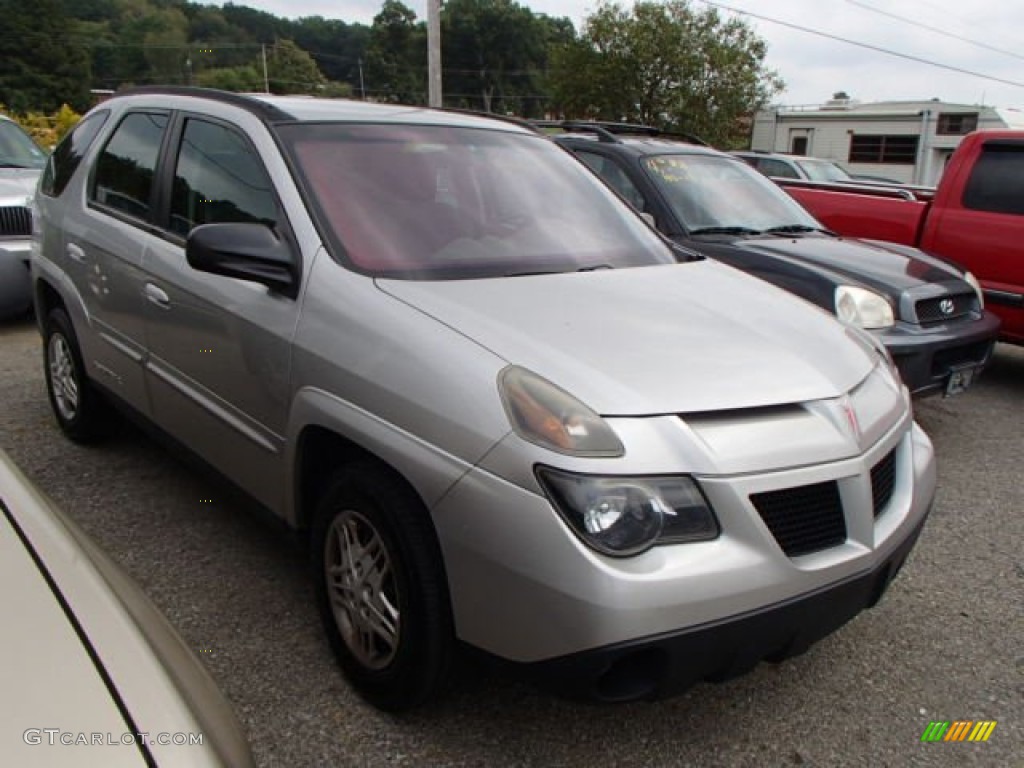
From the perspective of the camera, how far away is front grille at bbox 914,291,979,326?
15.3 ft

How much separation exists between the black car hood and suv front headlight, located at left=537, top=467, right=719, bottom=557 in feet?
10.1

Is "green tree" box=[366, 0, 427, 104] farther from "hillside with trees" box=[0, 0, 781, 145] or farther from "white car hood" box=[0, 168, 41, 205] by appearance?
"white car hood" box=[0, 168, 41, 205]

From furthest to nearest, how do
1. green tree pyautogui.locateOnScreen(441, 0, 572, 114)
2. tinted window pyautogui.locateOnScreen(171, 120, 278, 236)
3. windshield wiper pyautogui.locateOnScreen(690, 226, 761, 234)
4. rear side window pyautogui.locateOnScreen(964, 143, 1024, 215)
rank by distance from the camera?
green tree pyautogui.locateOnScreen(441, 0, 572, 114)
rear side window pyautogui.locateOnScreen(964, 143, 1024, 215)
windshield wiper pyautogui.locateOnScreen(690, 226, 761, 234)
tinted window pyautogui.locateOnScreen(171, 120, 278, 236)

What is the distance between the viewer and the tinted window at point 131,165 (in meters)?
3.45

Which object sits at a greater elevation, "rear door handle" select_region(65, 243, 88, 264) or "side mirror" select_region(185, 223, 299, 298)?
"side mirror" select_region(185, 223, 299, 298)

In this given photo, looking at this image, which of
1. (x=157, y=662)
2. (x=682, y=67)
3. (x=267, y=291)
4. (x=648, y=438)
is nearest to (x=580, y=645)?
(x=648, y=438)

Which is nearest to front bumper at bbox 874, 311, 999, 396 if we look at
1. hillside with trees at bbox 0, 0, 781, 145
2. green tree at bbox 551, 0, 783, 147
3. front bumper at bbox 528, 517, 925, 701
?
front bumper at bbox 528, 517, 925, 701

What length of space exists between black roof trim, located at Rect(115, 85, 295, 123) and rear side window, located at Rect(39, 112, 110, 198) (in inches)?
17.9

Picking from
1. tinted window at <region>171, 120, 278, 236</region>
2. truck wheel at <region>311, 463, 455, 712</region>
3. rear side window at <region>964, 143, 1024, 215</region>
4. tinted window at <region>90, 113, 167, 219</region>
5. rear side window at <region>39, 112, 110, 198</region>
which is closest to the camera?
truck wheel at <region>311, 463, 455, 712</region>

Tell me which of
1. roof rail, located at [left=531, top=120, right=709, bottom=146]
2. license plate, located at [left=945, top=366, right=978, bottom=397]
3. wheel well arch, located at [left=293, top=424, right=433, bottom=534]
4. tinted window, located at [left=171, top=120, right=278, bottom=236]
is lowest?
license plate, located at [left=945, top=366, right=978, bottom=397]

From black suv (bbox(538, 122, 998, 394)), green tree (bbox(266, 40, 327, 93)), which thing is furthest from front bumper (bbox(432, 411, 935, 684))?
green tree (bbox(266, 40, 327, 93))

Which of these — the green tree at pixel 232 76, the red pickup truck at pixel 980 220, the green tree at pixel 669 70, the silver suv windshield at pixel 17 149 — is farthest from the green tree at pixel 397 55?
the red pickup truck at pixel 980 220

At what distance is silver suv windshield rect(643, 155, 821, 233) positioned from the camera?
17.7 feet

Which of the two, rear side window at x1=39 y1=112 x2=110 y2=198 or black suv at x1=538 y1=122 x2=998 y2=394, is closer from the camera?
rear side window at x1=39 y1=112 x2=110 y2=198
